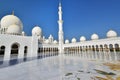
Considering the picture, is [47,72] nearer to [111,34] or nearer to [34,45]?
[34,45]

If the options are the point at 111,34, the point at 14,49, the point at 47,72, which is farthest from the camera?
the point at 111,34

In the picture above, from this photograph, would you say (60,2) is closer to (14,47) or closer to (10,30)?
(10,30)

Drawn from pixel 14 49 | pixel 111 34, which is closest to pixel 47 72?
pixel 14 49

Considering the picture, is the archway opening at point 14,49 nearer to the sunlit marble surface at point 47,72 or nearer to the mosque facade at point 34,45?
the mosque facade at point 34,45

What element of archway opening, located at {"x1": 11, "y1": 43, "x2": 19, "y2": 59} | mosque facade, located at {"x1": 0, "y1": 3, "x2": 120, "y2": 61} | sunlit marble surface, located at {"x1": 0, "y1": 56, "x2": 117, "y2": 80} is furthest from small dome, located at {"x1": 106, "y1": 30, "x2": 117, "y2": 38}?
archway opening, located at {"x1": 11, "y1": 43, "x2": 19, "y2": 59}

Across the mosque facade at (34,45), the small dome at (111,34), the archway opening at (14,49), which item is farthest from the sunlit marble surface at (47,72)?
the small dome at (111,34)

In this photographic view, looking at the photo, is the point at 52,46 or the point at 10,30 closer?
the point at 10,30

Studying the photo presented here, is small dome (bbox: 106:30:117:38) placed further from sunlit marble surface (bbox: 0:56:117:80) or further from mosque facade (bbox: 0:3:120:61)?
sunlit marble surface (bbox: 0:56:117:80)

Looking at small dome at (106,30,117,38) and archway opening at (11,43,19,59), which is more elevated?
small dome at (106,30,117,38)

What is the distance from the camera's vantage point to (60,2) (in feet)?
74.3

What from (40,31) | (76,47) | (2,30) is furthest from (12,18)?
(76,47)

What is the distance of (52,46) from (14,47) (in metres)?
10.3

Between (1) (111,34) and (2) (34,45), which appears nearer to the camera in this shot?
(2) (34,45)

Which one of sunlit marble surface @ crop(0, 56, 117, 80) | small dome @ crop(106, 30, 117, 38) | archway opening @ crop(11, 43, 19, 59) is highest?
small dome @ crop(106, 30, 117, 38)
